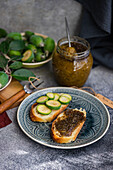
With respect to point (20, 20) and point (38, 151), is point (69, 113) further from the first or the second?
point (20, 20)

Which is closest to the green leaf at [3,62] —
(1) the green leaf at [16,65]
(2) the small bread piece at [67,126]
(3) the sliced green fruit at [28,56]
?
(1) the green leaf at [16,65]

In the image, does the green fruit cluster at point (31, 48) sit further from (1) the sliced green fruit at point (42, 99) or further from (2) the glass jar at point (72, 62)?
(1) the sliced green fruit at point (42, 99)

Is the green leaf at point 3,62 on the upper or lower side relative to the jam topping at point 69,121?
upper

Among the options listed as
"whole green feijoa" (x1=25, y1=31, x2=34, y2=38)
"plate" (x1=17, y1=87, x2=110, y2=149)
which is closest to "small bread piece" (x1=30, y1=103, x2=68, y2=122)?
"plate" (x1=17, y1=87, x2=110, y2=149)

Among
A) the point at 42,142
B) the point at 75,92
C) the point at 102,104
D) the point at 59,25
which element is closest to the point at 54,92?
the point at 75,92

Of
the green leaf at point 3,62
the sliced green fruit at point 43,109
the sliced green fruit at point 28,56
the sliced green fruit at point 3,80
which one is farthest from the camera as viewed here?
the sliced green fruit at point 28,56

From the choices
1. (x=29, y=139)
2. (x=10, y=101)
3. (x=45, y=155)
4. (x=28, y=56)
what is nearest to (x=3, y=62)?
(x=28, y=56)

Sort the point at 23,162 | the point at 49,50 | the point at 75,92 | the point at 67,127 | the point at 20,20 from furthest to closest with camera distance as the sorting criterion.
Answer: the point at 20,20
the point at 49,50
the point at 75,92
the point at 67,127
the point at 23,162
